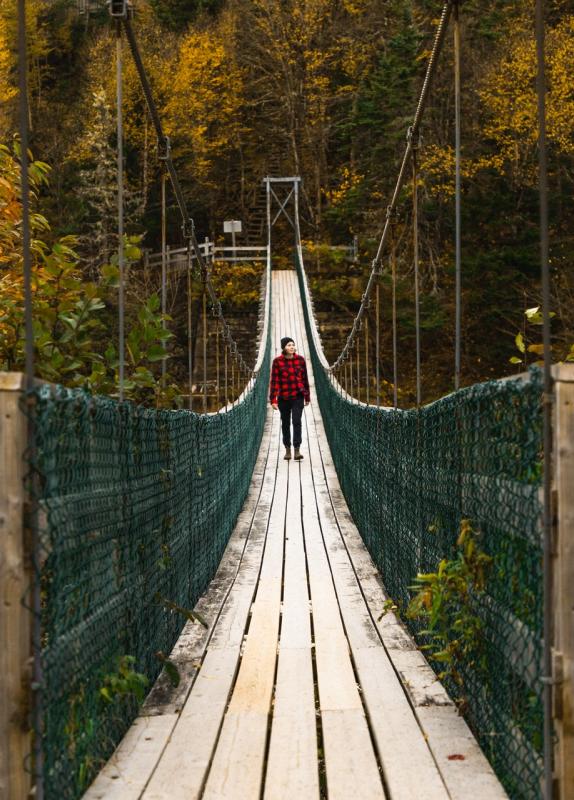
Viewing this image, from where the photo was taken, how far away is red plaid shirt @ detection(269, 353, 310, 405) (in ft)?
31.6

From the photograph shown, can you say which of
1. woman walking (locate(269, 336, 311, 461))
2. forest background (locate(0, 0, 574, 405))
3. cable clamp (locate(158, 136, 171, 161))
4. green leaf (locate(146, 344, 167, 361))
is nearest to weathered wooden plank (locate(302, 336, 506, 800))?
green leaf (locate(146, 344, 167, 361))

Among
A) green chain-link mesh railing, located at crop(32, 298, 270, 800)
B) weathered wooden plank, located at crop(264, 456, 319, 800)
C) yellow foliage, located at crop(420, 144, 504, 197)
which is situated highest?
yellow foliage, located at crop(420, 144, 504, 197)

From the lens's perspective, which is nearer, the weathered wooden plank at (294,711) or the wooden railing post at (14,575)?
the wooden railing post at (14,575)

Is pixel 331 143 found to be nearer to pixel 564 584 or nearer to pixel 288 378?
pixel 288 378

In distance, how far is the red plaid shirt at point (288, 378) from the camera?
9.62 meters

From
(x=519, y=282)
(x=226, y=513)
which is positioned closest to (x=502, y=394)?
(x=226, y=513)

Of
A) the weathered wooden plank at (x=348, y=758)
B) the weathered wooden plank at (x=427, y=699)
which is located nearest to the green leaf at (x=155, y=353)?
the weathered wooden plank at (x=427, y=699)

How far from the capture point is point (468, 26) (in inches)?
861

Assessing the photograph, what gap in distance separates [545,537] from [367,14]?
1175 inches

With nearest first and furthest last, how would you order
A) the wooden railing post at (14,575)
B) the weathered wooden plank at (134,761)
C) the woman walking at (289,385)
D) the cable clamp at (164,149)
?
the wooden railing post at (14,575)
the weathered wooden plank at (134,761)
the cable clamp at (164,149)
the woman walking at (289,385)

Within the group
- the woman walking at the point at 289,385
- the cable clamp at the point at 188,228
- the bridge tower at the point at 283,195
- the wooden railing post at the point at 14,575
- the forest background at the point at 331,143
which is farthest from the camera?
the bridge tower at the point at 283,195

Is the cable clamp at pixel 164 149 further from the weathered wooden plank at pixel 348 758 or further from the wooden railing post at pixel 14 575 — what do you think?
the wooden railing post at pixel 14 575

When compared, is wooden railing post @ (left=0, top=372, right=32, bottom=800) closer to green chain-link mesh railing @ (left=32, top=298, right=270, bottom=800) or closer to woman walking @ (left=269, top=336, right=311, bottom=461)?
green chain-link mesh railing @ (left=32, top=298, right=270, bottom=800)

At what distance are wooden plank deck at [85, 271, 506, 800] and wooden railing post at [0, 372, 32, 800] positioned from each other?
471mm
